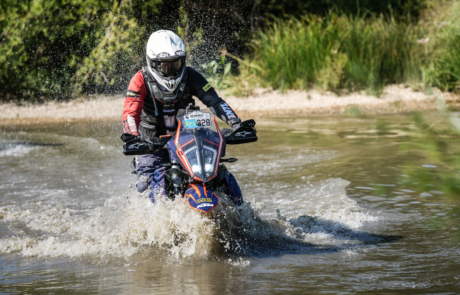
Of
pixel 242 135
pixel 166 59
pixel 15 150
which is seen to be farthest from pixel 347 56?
pixel 242 135

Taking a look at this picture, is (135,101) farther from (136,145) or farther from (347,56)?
(347,56)

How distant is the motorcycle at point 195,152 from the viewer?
4.50 meters

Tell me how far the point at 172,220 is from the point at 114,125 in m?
9.47

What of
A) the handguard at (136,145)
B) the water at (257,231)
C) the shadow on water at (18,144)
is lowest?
the water at (257,231)

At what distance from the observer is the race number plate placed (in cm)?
473

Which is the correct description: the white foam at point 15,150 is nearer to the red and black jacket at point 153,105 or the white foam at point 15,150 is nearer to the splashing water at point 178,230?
the splashing water at point 178,230

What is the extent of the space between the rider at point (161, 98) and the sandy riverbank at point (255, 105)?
28.7 feet

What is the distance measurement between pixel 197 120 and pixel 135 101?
924 mm

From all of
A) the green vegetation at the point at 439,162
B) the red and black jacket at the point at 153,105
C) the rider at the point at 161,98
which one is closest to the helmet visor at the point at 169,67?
the rider at the point at 161,98

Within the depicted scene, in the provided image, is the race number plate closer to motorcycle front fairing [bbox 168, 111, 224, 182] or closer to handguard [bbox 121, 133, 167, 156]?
motorcycle front fairing [bbox 168, 111, 224, 182]

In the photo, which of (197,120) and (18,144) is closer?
(197,120)

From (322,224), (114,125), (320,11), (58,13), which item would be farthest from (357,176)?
(320,11)

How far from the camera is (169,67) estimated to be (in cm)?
532

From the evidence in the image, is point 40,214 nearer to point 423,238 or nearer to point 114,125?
point 423,238
